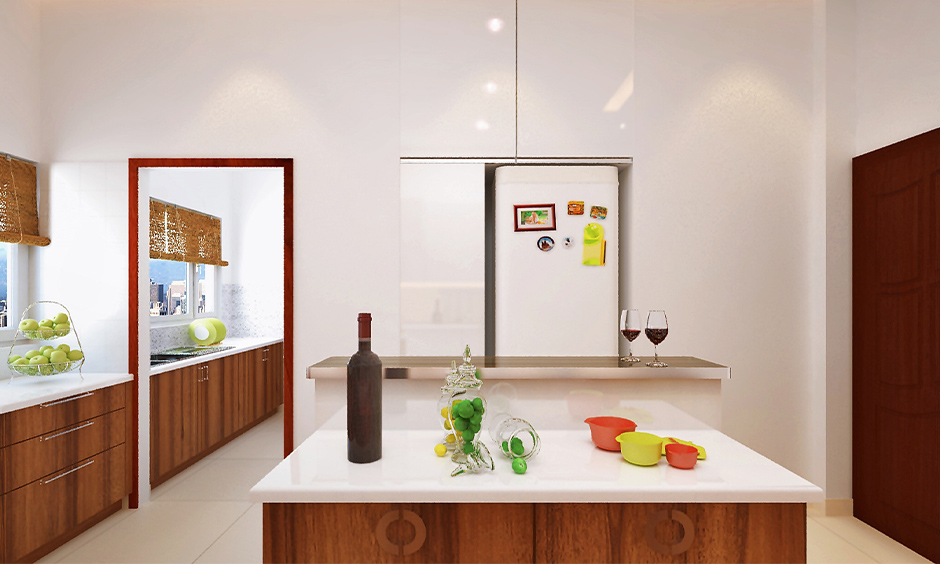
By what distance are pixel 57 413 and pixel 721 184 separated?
3.78 meters

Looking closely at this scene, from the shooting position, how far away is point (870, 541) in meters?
2.52

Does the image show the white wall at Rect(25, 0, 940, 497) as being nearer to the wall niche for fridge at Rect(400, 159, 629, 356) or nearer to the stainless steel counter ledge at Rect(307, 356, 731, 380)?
the wall niche for fridge at Rect(400, 159, 629, 356)

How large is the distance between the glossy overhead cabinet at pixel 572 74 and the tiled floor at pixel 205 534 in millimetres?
2472

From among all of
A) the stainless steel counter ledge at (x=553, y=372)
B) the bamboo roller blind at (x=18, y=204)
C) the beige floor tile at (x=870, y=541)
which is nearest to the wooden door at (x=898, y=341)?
the beige floor tile at (x=870, y=541)

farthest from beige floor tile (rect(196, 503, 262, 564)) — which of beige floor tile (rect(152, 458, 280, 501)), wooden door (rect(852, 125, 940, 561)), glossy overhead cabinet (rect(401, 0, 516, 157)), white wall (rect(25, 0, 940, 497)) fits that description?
wooden door (rect(852, 125, 940, 561))

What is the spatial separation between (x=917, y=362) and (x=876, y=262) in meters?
0.58

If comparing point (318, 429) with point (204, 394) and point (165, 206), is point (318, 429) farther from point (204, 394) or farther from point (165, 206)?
point (165, 206)

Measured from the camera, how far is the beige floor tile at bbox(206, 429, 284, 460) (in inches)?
150

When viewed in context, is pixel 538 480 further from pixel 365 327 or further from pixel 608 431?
pixel 365 327

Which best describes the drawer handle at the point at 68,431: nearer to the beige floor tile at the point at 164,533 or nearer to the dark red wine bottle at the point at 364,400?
the beige floor tile at the point at 164,533

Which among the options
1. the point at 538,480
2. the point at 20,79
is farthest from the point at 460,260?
the point at 20,79

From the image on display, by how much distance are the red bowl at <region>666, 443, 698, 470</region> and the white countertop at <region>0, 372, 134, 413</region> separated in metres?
2.61

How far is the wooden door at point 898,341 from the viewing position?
7.70 ft

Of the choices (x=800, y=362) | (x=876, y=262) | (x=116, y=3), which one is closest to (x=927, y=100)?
(x=876, y=262)
